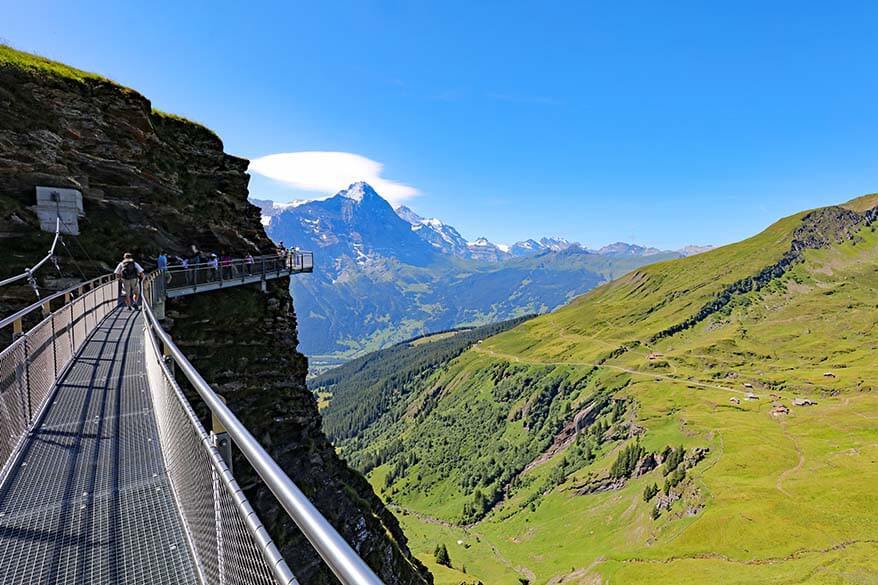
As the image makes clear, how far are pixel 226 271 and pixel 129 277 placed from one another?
7.71 m

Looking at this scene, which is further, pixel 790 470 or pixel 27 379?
pixel 790 470

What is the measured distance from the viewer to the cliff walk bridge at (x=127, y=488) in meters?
3.24

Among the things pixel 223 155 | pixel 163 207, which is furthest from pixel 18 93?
pixel 223 155

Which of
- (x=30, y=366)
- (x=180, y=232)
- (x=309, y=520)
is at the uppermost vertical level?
(x=180, y=232)

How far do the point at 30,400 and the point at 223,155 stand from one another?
96.7 ft

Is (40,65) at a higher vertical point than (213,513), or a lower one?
higher

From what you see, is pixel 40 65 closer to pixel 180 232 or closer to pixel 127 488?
pixel 180 232

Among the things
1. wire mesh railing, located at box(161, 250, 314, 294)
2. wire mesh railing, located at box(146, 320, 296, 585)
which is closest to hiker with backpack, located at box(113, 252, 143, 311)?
wire mesh railing, located at box(161, 250, 314, 294)

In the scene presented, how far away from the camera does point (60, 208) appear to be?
2289cm

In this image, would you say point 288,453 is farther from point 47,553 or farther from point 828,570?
point 828,570

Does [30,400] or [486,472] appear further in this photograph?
[486,472]

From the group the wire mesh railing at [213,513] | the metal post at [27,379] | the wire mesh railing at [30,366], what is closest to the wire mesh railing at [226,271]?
the wire mesh railing at [30,366]

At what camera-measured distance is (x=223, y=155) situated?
34.1 meters

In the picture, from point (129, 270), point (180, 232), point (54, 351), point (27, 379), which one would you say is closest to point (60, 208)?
point (129, 270)
